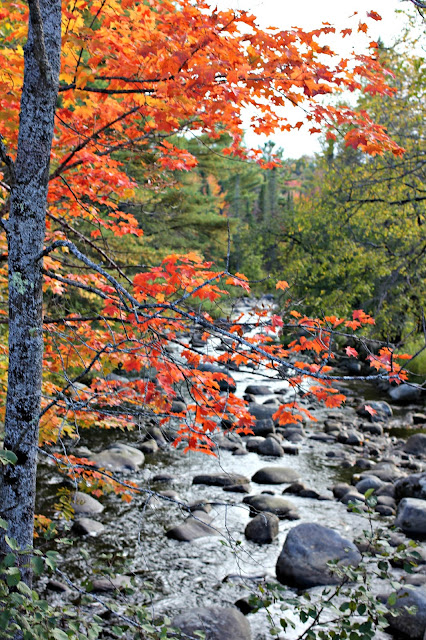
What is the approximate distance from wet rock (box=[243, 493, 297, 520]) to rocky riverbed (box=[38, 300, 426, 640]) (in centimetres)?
1

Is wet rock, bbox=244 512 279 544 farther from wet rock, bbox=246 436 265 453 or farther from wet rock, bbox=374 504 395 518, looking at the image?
wet rock, bbox=246 436 265 453

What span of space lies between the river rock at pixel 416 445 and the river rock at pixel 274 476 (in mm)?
2722

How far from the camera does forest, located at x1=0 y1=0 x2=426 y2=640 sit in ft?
9.60

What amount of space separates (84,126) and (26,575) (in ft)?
11.2

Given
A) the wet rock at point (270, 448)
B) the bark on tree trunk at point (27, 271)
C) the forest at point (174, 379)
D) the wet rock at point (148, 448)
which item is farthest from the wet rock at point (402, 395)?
the bark on tree trunk at point (27, 271)

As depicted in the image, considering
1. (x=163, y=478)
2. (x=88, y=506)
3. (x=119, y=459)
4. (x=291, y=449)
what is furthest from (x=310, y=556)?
(x=291, y=449)

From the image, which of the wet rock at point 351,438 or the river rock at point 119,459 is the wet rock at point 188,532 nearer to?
the river rock at point 119,459

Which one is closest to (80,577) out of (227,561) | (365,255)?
(227,561)

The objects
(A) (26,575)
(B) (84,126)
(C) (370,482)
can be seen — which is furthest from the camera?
(C) (370,482)

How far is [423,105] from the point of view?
10.4 meters

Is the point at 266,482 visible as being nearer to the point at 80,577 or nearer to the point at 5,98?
the point at 80,577

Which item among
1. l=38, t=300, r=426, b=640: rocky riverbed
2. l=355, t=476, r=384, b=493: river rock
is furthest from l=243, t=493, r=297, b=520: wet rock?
l=355, t=476, r=384, b=493: river rock

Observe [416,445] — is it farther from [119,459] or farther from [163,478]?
[119,459]

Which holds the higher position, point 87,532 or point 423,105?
point 423,105
